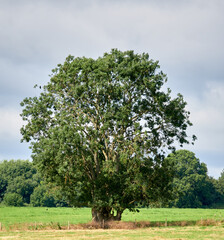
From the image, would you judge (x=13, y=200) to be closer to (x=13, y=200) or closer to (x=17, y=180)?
(x=13, y=200)

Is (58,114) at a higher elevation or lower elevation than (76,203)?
higher

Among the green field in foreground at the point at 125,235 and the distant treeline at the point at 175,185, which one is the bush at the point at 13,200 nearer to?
the distant treeline at the point at 175,185

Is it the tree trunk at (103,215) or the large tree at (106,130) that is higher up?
the large tree at (106,130)

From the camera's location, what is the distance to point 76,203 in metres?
40.1

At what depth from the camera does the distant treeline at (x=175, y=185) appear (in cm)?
11156

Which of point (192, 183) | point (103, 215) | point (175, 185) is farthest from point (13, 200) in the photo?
point (103, 215)

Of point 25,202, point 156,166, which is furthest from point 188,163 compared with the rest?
point 156,166

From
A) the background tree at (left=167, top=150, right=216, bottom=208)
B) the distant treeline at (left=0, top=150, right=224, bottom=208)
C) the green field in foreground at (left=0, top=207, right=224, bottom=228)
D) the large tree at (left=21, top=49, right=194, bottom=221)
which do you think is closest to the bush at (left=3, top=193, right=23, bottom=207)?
the distant treeline at (left=0, top=150, right=224, bottom=208)

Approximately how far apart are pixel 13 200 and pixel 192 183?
56032 mm

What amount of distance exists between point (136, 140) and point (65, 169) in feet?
26.4

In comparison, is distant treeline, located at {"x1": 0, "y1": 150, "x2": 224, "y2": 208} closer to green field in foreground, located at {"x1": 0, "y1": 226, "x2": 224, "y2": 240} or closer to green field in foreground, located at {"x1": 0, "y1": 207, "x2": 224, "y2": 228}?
green field in foreground, located at {"x1": 0, "y1": 207, "x2": 224, "y2": 228}

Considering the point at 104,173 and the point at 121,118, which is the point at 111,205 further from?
the point at 121,118

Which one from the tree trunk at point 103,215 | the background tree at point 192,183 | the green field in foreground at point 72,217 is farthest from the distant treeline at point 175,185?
the tree trunk at point 103,215

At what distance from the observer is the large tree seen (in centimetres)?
3803
